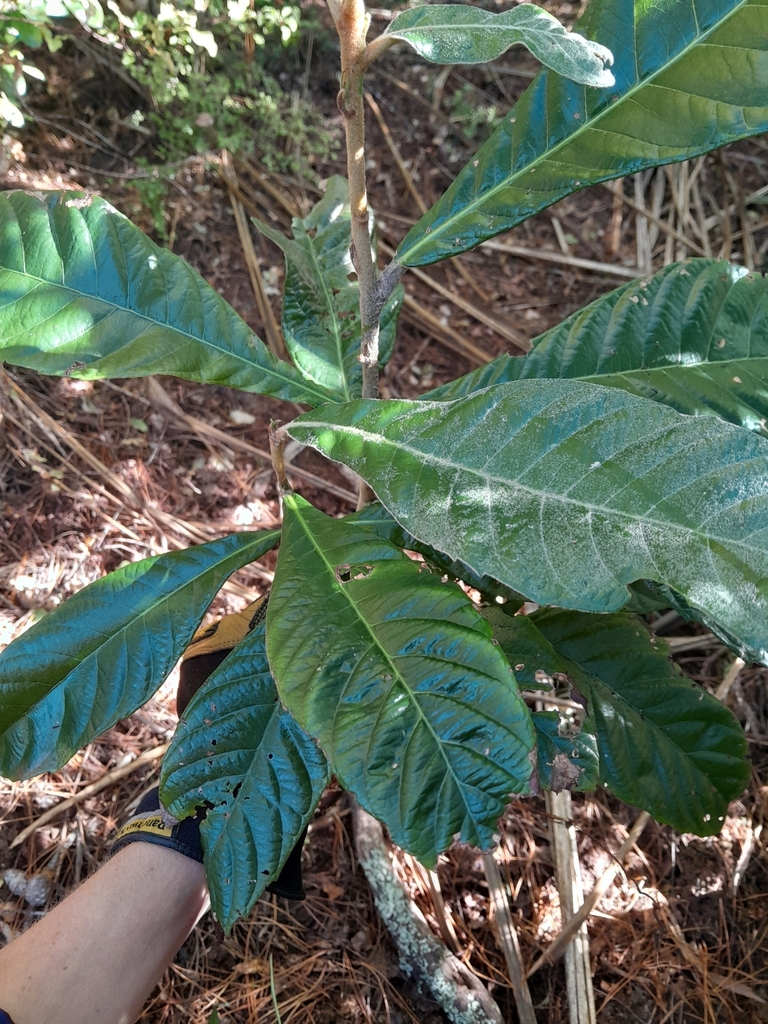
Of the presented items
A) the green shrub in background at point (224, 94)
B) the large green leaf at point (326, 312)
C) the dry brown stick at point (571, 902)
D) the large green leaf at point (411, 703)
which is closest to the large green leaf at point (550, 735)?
the large green leaf at point (411, 703)

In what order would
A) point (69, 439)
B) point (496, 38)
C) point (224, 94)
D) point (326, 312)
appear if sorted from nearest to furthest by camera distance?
point (496, 38) → point (326, 312) → point (69, 439) → point (224, 94)

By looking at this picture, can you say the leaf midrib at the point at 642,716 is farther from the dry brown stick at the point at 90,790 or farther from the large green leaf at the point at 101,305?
the dry brown stick at the point at 90,790

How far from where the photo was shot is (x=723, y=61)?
747 mm

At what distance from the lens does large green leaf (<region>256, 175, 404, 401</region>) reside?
1140 mm

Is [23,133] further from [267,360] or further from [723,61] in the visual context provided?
[723,61]

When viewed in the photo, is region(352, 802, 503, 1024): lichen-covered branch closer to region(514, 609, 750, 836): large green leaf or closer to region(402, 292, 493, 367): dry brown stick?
region(514, 609, 750, 836): large green leaf

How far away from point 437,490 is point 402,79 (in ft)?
7.18

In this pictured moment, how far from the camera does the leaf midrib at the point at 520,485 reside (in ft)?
1.88

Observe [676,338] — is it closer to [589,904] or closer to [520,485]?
[520,485]

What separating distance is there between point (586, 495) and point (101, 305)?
70cm

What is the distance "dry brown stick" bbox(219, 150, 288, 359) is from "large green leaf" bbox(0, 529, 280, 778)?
1.12 metres

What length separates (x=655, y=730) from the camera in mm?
1086

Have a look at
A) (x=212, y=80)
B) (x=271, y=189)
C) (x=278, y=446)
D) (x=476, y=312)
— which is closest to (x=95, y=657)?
(x=278, y=446)

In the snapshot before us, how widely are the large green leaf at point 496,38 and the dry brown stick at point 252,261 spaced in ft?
4.25
